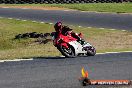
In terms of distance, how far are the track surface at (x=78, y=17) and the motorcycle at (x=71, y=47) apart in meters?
13.3

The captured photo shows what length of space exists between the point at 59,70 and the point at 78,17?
20763 millimetres

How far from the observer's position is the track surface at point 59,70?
12.7 meters

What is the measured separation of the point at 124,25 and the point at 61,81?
1890cm

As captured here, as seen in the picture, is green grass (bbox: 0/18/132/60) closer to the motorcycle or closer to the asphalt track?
the motorcycle

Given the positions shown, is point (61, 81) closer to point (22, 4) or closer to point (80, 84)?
point (80, 84)

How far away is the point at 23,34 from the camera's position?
27.8m

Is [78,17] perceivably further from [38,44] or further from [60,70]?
[60,70]

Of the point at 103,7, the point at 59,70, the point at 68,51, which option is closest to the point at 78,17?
the point at 103,7

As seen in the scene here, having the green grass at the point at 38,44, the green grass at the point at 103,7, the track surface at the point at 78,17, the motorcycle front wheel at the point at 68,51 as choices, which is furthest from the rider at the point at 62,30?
the green grass at the point at 103,7

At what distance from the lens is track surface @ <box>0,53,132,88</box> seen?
12742 mm

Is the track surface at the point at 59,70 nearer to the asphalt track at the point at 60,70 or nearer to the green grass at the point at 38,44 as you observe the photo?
the asphalt track at the point at 60,70

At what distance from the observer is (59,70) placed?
47.0 feet

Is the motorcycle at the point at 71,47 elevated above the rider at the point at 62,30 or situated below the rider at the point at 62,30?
below

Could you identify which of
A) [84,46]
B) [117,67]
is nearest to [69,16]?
[84,46]
